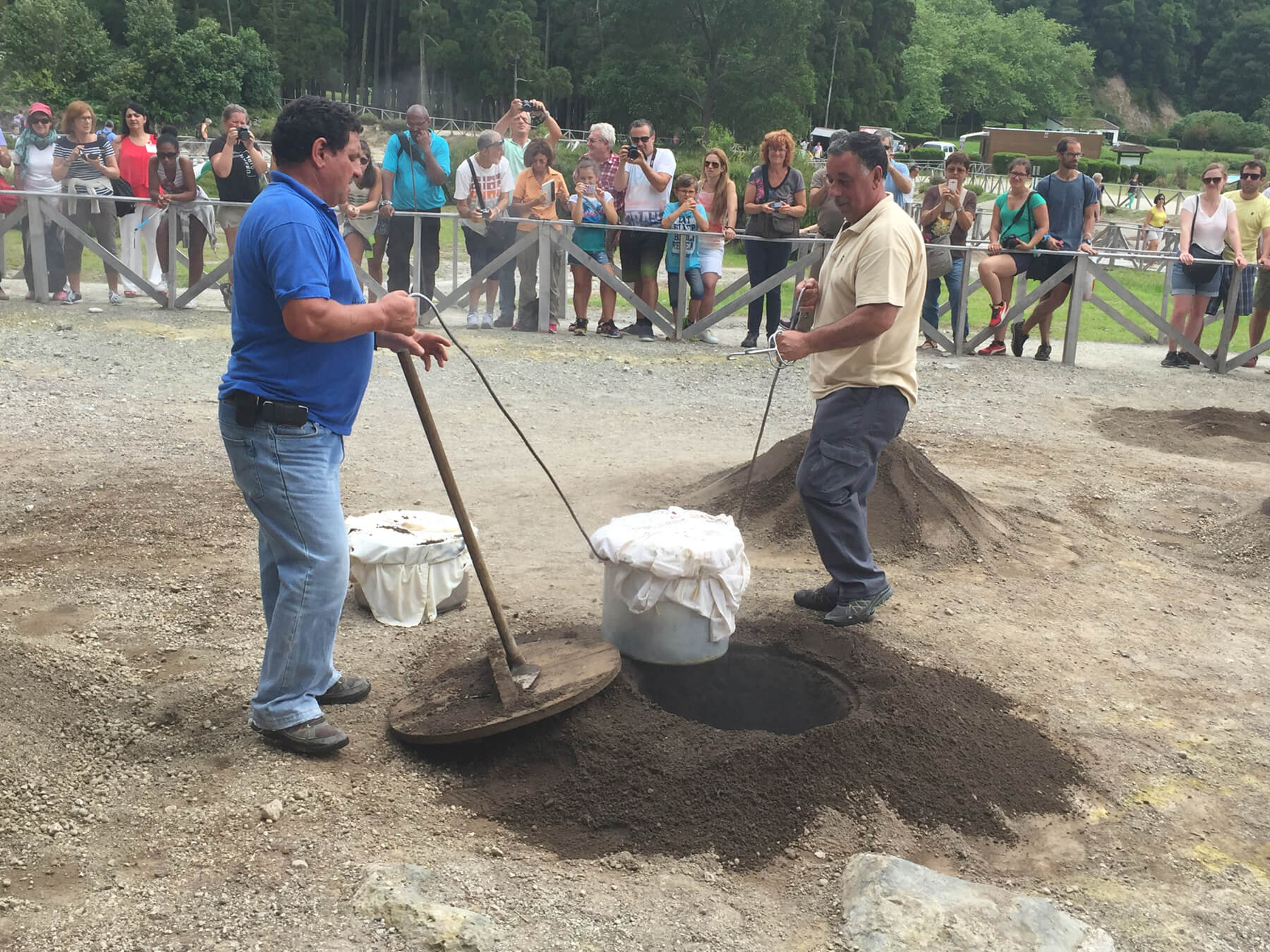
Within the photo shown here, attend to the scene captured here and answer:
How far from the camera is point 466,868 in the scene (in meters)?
3.13

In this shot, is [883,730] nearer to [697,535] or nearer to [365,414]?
[697,535]

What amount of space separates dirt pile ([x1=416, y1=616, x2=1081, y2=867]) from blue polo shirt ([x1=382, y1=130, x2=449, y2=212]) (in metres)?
8.68

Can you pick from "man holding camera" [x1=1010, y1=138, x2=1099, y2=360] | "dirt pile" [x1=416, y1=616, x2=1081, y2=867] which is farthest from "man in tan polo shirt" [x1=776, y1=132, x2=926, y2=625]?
"man holding camera" [x1=1010, y1=138, x2=1099, y2=360]

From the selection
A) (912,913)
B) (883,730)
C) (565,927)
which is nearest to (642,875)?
(565,927)

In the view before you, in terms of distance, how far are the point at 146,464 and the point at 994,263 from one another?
8.22m

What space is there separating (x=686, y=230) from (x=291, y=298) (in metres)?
8.55

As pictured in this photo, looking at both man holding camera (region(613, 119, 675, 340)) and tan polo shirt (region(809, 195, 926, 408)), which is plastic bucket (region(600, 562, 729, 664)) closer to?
tan polo shirt (region(809, 195, 926, 408))

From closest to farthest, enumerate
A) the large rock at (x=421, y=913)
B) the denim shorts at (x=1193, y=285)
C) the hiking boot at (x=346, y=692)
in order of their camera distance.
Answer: the large rock at (x=421, y=913)
the hiking boot at (x=346, y=692)
the denim shorts at (x=1193, y=285)

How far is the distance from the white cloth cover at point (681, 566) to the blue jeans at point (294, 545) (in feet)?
3.49

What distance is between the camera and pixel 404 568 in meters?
4.77

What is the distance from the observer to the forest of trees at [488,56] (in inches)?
1815

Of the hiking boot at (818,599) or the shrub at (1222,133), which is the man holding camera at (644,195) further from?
the shrub at (1222,133)

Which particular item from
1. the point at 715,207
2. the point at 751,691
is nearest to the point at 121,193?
the point at 715,207

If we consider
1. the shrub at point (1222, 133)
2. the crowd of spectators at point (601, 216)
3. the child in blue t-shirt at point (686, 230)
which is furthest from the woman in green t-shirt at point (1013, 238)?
the shrub at point (1222, 133)
